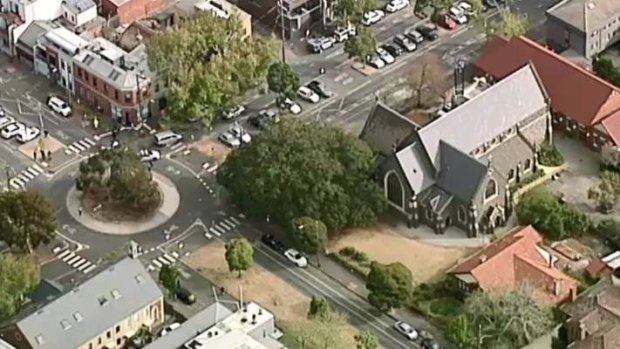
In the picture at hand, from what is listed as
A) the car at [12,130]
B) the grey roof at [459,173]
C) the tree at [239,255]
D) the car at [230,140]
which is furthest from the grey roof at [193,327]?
the car at [12,130]

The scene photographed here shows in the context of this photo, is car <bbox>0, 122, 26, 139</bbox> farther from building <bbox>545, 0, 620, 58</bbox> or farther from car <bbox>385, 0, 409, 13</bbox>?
building <bbox>545, 0, 620, 58</bbox>

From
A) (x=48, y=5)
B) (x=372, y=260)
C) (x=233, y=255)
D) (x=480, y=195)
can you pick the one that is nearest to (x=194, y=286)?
(x=233, y=255)

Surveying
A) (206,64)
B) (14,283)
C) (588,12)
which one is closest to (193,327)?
(14,283)

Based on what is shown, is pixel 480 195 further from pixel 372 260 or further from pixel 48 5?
pixel 48 5

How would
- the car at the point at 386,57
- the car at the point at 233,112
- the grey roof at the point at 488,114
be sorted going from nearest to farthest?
the grey roof at the point at 488,114 < the car at the point at 233,112 < the car at the point at 386,57

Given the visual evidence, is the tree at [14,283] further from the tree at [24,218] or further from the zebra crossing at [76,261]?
the zebra crossing at [76,261]

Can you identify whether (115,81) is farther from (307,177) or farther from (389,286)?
(389,286)
